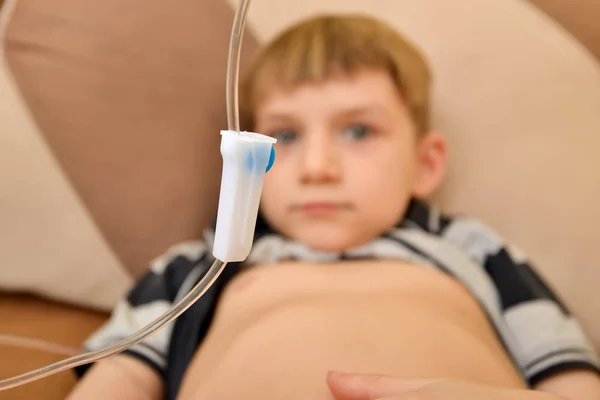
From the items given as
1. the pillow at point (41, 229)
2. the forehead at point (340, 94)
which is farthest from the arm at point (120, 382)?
the forehead at point (340, 94)

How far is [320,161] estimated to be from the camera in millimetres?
672

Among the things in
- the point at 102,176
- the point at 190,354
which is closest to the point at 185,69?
the point at 102,176

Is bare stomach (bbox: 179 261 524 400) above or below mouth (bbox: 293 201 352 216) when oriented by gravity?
below

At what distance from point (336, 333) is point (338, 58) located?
16.3 inches

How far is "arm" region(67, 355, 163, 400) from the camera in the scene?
0.56 meters

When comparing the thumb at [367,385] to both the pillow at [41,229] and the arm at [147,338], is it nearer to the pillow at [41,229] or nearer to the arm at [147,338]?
the arm at [147,338]

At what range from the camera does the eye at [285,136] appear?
76cm

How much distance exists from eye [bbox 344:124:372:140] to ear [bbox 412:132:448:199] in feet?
0.44

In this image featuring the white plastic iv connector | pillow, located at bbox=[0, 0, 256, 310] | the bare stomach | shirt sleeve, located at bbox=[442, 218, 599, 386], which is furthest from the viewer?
pillow, located at bbox=[0, 0, 256, 310]

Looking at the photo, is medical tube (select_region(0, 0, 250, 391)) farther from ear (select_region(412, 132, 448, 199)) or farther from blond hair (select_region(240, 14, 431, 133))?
ear (select_region(412, 132, 448, 199))

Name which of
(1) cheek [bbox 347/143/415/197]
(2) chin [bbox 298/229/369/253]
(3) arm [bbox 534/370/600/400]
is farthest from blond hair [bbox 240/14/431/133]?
(3) arm [bbox 534/370/600/400]

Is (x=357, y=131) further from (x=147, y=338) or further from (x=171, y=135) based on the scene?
(x=147, y=338)

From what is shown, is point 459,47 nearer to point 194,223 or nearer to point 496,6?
point 496,6

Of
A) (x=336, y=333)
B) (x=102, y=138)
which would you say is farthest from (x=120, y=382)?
(x=102, y=138)
